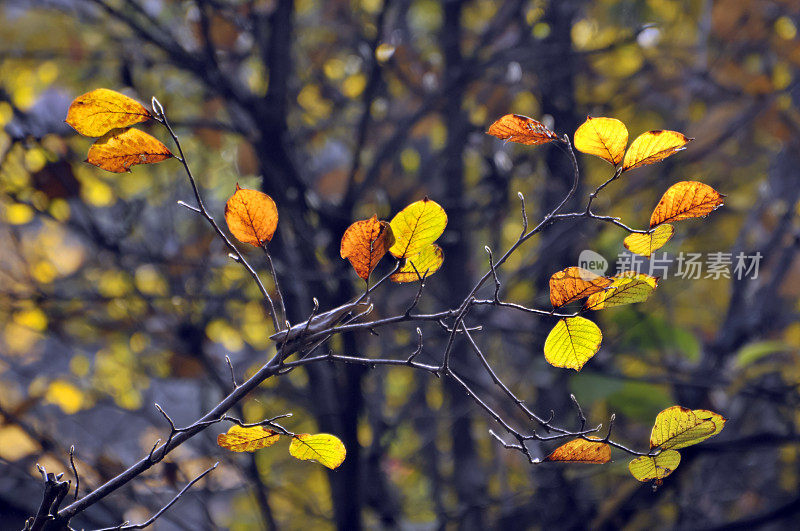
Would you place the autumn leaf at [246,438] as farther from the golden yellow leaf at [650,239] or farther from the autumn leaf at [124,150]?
the golden yellow leaf at [650,239]

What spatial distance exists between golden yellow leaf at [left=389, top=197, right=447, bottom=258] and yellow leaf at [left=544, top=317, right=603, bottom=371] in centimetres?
14

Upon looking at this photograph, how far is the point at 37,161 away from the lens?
4.18ft

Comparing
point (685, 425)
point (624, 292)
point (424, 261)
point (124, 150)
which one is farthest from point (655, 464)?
point (124, 150)

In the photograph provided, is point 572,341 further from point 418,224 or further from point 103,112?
point 103,112

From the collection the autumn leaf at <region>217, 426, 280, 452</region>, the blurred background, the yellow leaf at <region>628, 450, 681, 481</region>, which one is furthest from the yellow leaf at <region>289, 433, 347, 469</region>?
the blurred background

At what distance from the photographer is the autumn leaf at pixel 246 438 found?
1.60 feet

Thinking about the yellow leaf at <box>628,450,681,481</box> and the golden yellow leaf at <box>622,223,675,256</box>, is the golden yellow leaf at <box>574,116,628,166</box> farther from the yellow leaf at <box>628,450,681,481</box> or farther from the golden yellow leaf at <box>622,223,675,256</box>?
the yellow leaf at <box>628,450,681,481</box>

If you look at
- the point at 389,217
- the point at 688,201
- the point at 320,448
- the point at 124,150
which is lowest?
the point at 389,217

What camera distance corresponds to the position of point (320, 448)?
0.50 m

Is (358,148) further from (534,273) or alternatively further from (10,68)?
(10,68)

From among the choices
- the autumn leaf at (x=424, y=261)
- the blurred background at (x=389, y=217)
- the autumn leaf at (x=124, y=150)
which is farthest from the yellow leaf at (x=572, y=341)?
the blurred background at (x=389, y=217)

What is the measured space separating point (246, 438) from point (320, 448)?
6cm

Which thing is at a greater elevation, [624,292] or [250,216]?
[250,216]

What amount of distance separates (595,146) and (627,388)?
1.00 metres
